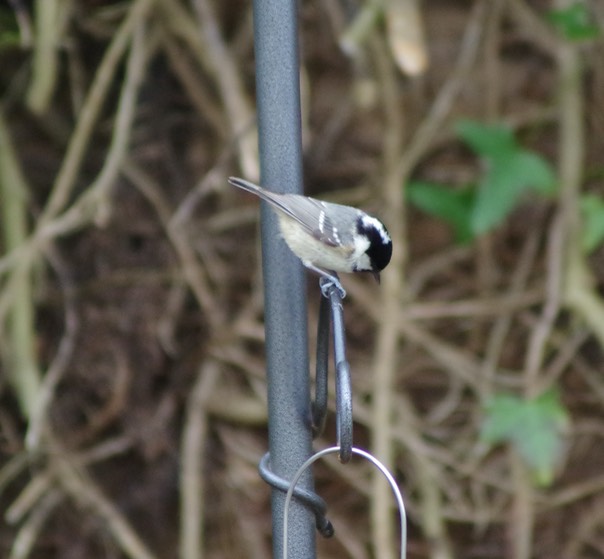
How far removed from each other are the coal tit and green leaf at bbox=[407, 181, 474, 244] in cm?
83

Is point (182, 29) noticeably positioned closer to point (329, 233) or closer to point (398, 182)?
point (398, 182)

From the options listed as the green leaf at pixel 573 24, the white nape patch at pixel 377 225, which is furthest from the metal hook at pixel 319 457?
the green leaf at pixel 573 24

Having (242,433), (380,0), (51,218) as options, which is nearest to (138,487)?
(242,433)

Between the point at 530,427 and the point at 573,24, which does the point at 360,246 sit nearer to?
the point at 530,427

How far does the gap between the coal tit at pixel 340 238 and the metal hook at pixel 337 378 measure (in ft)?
0.52

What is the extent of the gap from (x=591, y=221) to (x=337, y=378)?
167cm

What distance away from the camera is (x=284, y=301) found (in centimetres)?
139

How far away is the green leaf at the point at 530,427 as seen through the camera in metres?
2.53

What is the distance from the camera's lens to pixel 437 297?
3.11 meters

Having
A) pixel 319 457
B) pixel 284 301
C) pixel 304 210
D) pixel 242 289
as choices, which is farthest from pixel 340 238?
pixel 242 289

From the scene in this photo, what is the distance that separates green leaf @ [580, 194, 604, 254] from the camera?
2766mm

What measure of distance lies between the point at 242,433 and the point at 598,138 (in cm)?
139

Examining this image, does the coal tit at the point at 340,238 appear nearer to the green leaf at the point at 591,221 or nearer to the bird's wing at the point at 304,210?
the bird's wing at the point at 304,210

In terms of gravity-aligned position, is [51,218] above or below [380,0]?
below
